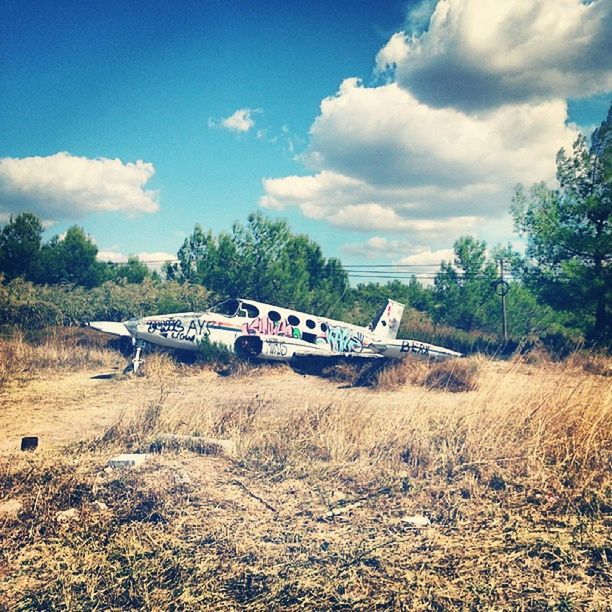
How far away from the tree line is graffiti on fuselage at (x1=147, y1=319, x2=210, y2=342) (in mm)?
7976

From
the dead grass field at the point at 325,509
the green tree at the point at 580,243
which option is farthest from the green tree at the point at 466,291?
the dead grass field at the point at 325,509

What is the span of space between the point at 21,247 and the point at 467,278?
32.3 m

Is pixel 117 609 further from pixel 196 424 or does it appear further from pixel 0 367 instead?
pixel 0 367

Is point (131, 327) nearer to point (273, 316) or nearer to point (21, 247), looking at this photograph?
point (273, 316)

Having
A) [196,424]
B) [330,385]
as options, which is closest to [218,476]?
[196,424]

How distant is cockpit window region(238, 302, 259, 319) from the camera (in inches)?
575

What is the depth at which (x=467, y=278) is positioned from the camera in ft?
116

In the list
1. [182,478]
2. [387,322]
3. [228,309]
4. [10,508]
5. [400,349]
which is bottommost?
[10,508]

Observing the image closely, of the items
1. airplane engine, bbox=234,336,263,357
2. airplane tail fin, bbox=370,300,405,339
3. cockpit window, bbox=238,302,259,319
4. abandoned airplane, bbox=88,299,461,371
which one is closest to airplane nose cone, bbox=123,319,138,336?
abandoned airplane, bbox=88,299,461,371

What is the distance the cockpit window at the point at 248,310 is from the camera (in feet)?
48.0

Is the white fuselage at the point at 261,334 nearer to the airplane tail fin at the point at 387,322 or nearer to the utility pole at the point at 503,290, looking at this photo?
the airplane tail fin at the point at 387,322

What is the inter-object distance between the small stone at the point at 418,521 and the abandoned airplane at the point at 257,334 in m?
9.90

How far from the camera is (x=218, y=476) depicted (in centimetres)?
466

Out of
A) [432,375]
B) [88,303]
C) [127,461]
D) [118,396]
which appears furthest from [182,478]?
[88,303]
